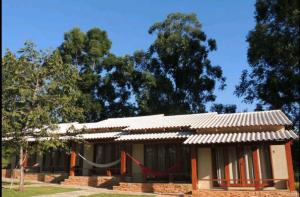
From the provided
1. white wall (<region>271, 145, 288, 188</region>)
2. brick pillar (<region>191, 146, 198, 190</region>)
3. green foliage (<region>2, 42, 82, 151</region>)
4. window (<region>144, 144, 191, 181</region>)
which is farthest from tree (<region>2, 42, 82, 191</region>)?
white wall (<region>271, 145, 288, 188</region>)

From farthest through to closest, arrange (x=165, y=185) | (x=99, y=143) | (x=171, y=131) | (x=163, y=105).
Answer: (x=163, y=105) → (x=99, y=143) → (x=171, y=131) → (x=165, y=185)

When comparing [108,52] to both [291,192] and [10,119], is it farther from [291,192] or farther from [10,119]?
[291,192]

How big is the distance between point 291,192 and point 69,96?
11695 mm

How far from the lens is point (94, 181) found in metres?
19.1

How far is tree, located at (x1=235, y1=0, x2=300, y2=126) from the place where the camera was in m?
25.6

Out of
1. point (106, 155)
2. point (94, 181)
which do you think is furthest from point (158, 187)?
point (106, 155)

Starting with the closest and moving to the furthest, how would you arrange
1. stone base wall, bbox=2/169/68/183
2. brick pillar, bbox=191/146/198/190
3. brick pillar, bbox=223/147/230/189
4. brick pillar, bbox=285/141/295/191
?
brick pillar, bbox=285/141/295/191 → brick pillar, bbox=191/146/198/190 → brick pillar, bbox=223/147/230/189 → stone base wall, bbox=2/169/68/183

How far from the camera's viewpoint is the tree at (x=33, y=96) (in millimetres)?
15000

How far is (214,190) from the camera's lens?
46.2 feet

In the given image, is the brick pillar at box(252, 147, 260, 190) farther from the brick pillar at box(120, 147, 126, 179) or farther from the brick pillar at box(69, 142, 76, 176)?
the brick pillar at box(69, 142, 76, 176)

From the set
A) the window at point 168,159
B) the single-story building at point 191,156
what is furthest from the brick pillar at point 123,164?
the window at point 168,159

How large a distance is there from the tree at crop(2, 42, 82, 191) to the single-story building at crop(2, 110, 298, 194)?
2.20m

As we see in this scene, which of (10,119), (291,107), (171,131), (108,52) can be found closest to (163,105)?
(108,52)

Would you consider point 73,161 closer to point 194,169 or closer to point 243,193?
point 194,169
